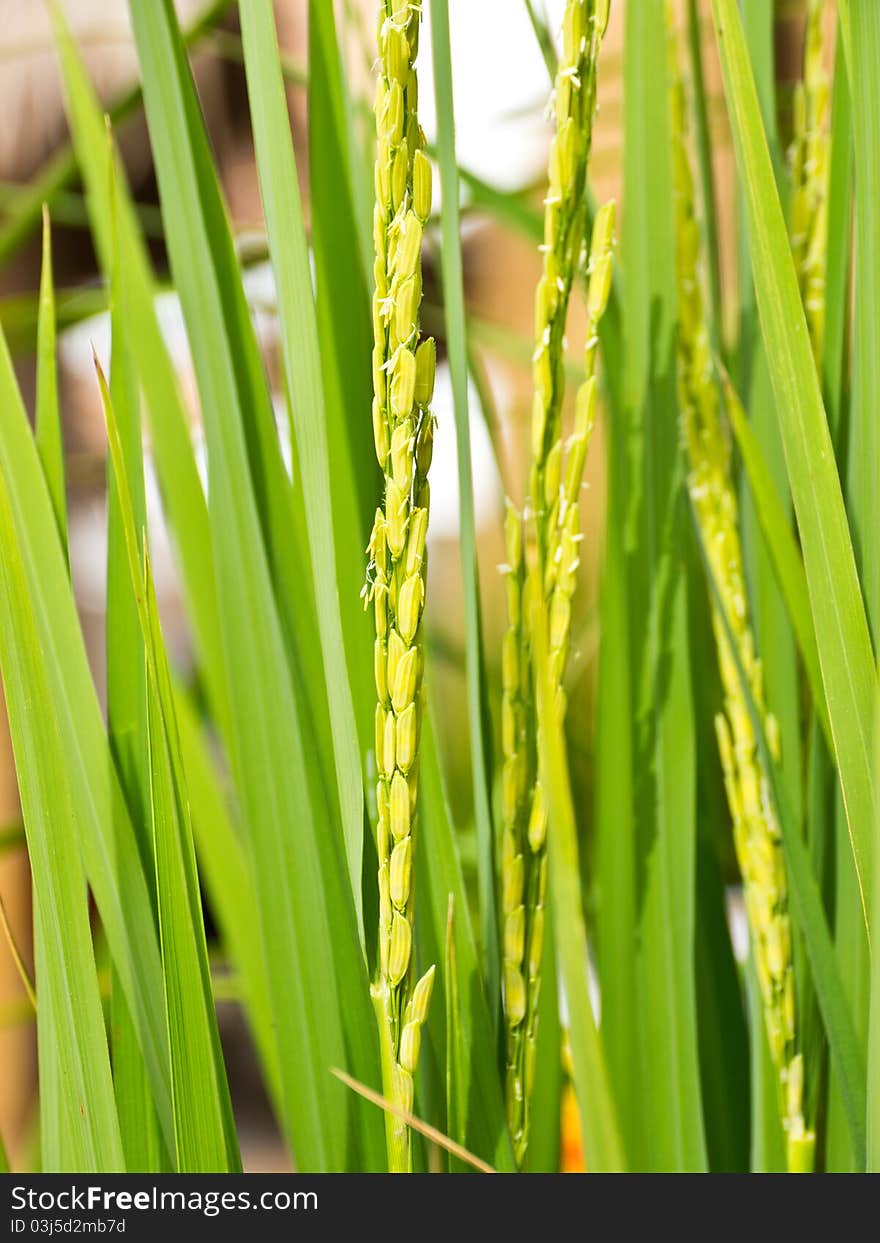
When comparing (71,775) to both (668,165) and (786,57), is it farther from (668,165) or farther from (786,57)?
(786,57)

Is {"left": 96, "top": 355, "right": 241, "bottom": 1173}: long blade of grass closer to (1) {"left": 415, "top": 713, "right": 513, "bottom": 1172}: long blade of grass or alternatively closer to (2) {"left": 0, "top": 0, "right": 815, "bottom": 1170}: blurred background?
(1) {"left": 415, "top": 713, "right": 513, "bottom": 1172}: long blade of grass

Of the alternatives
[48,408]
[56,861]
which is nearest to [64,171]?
[48,408]

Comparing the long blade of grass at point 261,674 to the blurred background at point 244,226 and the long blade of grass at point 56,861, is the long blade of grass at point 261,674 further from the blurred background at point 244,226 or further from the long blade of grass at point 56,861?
the blurred background at point 244,226

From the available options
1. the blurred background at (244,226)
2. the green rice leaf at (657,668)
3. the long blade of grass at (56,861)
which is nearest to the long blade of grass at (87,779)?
the long blade of grass at (56,861)

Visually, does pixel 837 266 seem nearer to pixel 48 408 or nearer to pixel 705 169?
pixel 705 169

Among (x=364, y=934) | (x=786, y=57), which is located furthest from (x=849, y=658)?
(x=786, y=57)
